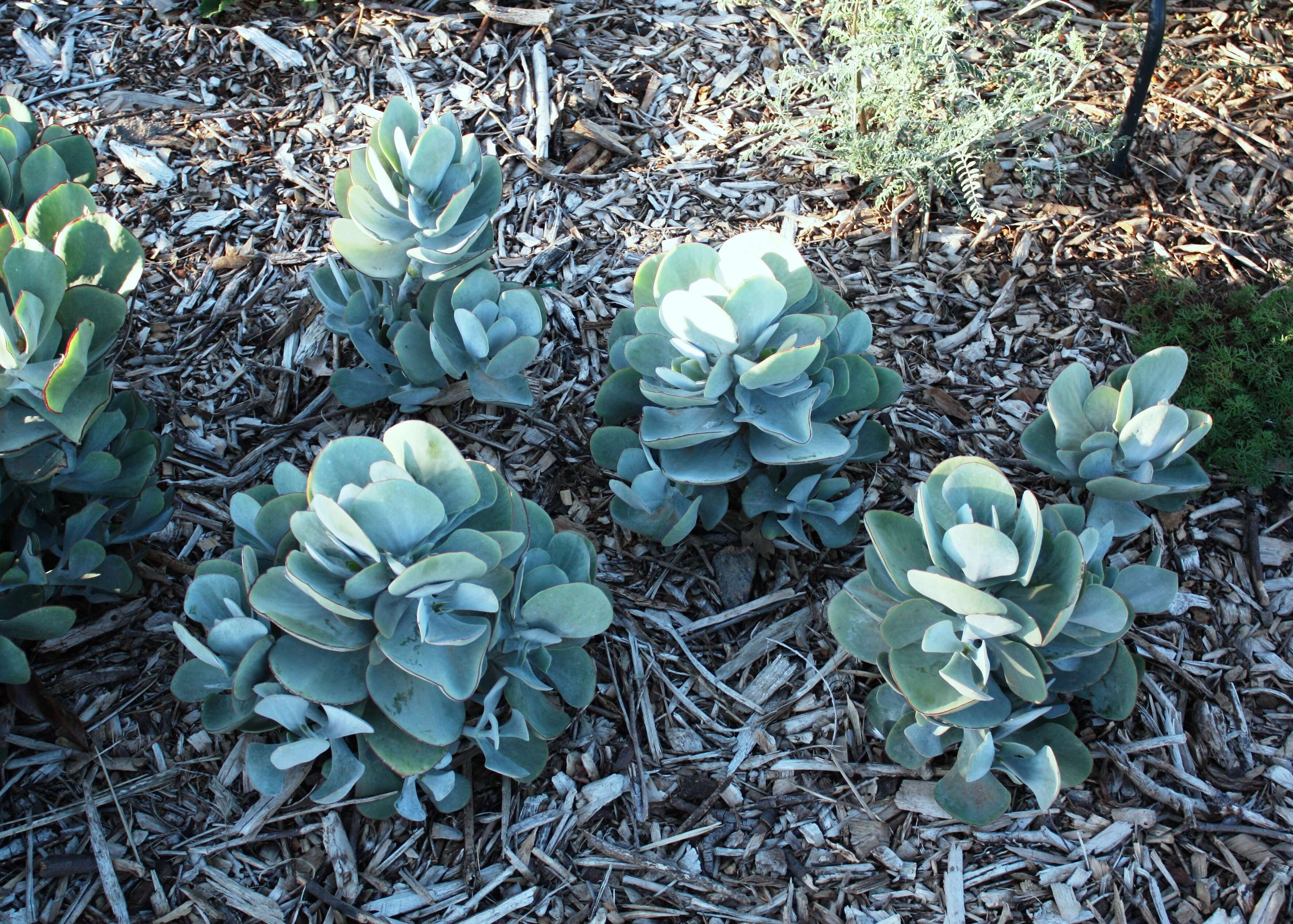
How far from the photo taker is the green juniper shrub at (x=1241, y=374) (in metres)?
2.23

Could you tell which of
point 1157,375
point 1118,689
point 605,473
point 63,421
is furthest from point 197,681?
point 1157,375

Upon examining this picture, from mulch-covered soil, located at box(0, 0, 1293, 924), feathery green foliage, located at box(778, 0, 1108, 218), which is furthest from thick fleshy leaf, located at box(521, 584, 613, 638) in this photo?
feathery green foliage, located at box(778, 0, 1108, 218)

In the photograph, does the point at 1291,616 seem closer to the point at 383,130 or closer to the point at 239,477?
the point at 383,130

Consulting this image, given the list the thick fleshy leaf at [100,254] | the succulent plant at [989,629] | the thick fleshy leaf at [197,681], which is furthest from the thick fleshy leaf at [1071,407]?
the thick fleshy leaf at [100,254]

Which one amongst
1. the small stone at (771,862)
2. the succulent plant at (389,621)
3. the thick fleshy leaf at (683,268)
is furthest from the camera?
the thick fleshy leaf at (683,268)

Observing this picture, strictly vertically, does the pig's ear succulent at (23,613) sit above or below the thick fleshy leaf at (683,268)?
below

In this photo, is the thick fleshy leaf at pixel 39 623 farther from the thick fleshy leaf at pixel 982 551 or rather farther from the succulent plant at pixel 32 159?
the thick fleshy leaf at pixel 982 551

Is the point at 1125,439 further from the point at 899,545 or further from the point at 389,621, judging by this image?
the point at 389,621

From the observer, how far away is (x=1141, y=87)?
8.42 ft

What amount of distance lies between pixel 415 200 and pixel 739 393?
0.80 m

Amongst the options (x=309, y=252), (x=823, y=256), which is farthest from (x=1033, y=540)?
(x=309, y=252)

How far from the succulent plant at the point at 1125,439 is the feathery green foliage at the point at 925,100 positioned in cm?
69

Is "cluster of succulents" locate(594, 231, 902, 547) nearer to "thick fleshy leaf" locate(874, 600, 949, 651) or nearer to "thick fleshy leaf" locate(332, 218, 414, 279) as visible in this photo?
"thick fleshy leaf" locate(874, 600, 949, 651)

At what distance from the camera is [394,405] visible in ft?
7.79
